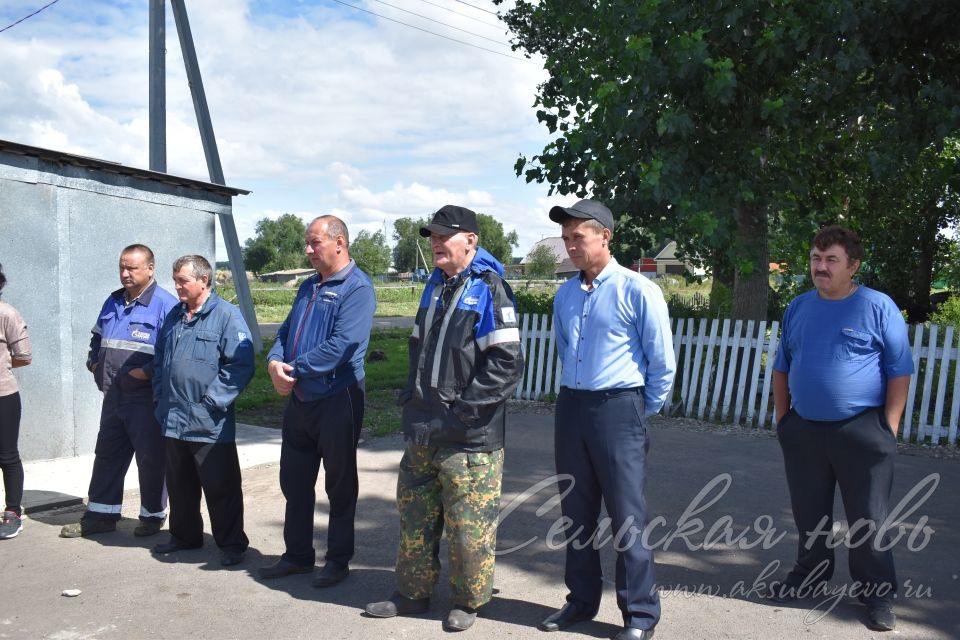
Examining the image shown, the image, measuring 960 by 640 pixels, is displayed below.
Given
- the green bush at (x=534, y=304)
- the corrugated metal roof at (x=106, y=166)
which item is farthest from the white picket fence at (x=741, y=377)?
the corrugated metal roof at (x=106, y=166)

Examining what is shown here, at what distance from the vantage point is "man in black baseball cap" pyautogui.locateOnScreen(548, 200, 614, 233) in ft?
12.2

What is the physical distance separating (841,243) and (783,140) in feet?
22.1

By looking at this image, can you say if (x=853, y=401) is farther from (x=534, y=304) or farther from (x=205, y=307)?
(x=534, y=304)

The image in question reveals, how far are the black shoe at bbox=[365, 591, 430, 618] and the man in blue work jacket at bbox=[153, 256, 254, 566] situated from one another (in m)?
1.22

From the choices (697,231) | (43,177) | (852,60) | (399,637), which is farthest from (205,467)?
(852,60)

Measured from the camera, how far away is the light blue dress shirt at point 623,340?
3736 mm

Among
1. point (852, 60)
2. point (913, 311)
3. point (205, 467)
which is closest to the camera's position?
point (205, 467)

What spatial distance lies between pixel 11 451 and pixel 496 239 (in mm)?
95231

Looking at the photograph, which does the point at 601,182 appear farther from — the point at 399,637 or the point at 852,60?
the point at 399,637

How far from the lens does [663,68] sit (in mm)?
9016

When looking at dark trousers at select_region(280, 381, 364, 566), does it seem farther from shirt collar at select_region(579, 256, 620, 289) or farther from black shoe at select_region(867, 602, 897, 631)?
black shoe at select_region(867, 602, 897, 631)

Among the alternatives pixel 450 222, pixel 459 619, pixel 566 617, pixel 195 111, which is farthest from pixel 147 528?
pixel 195 111

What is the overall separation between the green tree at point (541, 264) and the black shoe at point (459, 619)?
2211 inches

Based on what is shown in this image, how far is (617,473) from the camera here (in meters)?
3.72
